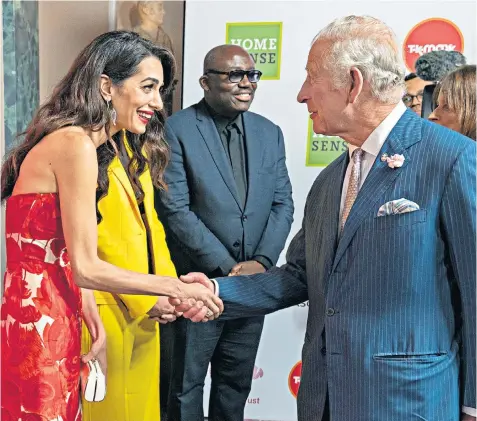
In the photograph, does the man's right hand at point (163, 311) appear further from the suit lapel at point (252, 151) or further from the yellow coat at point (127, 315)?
the suit lapel at point (252, 151)

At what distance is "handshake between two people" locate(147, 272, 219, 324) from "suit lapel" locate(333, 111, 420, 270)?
60 centimetres

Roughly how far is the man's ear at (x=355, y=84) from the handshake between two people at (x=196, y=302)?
80 centimetres

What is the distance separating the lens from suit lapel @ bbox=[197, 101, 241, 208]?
3.50m

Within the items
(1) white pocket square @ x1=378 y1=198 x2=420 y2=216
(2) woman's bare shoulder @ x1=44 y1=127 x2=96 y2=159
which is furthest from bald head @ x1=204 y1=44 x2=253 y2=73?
(1) white pocket square @ x1=378 y1=198 x2=420 y2=216

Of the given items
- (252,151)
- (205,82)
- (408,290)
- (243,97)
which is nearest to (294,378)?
(252,151)

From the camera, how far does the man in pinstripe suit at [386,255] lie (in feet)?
5.92

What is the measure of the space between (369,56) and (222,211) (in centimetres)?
162

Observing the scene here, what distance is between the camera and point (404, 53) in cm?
390

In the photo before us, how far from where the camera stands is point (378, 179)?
1893 millimetres

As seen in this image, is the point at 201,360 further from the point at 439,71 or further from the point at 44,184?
the point at 439,71

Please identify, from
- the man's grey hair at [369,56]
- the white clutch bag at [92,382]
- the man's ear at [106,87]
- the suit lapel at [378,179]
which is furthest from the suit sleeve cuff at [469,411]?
the man's ear at [106,87]

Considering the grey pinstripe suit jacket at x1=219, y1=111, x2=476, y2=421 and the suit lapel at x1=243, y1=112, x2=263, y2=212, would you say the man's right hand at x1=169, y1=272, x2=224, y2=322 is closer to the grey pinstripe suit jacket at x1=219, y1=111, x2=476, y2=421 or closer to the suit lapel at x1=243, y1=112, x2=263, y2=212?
the grey pinstripe suit jacket at x1=219, y1=111, x2=476, y2=421

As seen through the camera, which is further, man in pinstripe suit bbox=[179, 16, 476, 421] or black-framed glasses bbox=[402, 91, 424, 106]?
black-framed glasses bbox=[402, 91, 424, 106]

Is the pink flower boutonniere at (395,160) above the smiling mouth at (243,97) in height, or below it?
below
